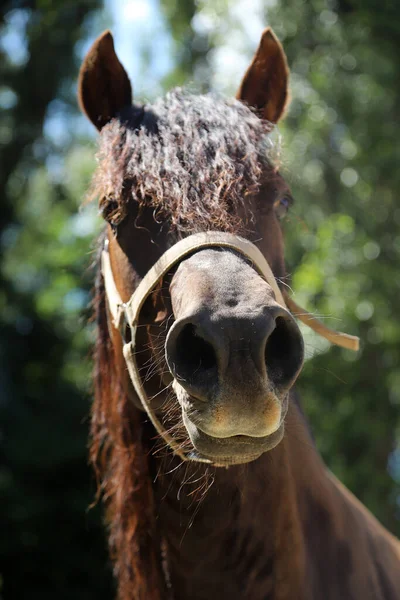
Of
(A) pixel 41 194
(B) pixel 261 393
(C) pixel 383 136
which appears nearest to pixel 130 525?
(B) pixel 261 393

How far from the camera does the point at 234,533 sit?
80.2 inches

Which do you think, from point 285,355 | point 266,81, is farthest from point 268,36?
point 285,355

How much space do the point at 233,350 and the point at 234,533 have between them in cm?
82

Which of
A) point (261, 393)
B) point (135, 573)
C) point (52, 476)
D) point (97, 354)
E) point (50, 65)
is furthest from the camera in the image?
point (50, 65)

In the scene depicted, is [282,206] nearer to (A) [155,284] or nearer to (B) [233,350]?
(A) [155,284]

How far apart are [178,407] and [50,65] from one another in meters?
11.3

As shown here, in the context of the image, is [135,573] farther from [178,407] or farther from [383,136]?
[383,136]

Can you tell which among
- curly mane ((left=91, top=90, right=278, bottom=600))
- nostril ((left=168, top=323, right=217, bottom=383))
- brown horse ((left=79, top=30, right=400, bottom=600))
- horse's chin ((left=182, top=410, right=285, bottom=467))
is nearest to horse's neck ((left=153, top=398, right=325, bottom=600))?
brown horse ((left=79, top=30, right=400, bottom=600))

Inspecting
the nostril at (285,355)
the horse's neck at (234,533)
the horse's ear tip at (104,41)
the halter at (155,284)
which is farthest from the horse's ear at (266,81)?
the horse's neck at (234,533)

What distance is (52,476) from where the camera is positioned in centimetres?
877

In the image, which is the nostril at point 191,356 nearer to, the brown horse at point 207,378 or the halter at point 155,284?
the brown horse at point 207,378

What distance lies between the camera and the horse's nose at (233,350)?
4.92 ft

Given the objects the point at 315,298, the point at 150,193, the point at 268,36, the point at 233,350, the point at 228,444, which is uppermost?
the point at 268,36

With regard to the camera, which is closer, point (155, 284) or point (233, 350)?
point (233, 350)
